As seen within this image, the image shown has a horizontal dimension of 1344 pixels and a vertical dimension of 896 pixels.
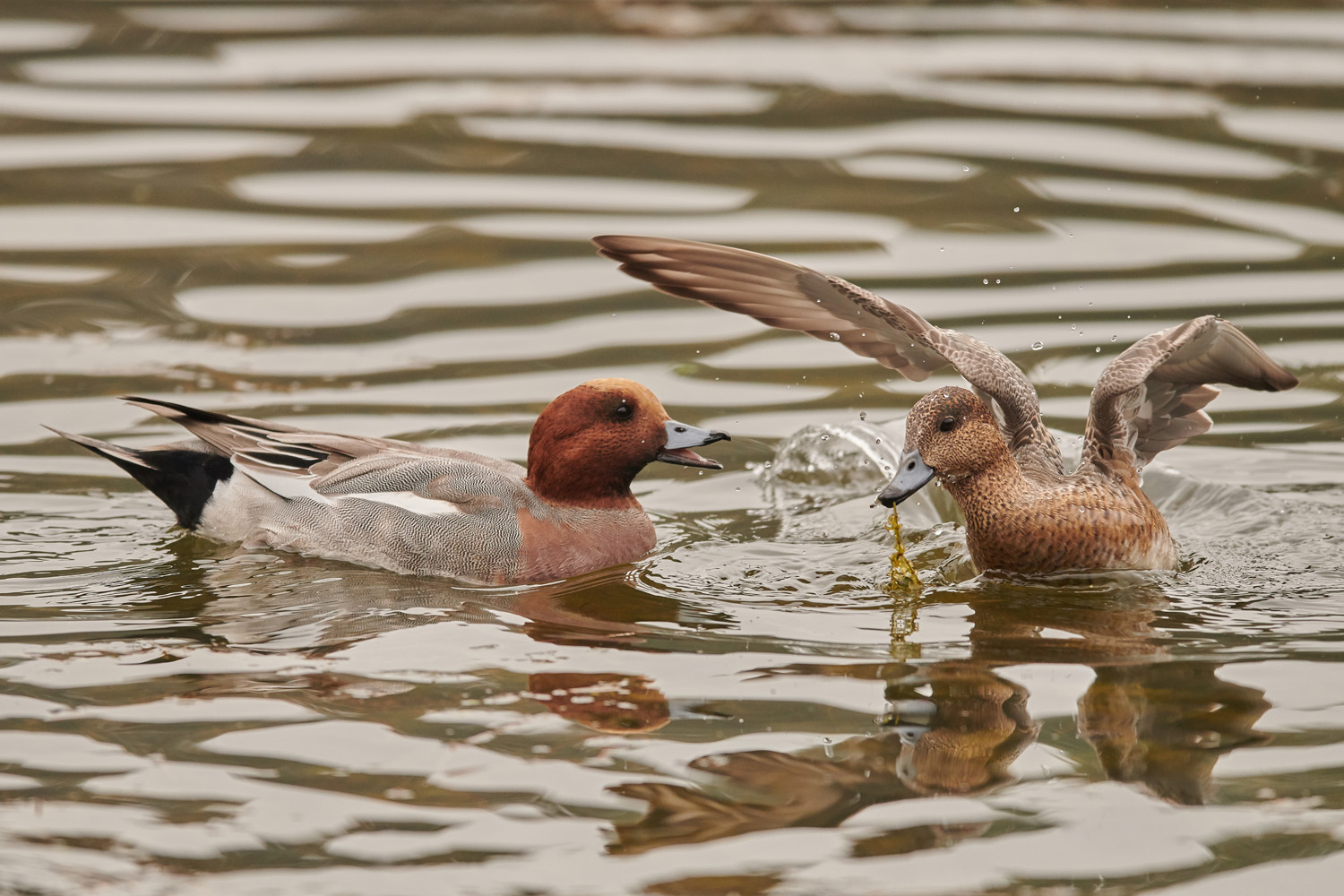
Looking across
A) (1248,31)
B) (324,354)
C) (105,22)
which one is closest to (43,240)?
(324,354)

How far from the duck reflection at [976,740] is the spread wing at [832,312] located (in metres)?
1.30

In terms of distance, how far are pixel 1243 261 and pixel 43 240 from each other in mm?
7565

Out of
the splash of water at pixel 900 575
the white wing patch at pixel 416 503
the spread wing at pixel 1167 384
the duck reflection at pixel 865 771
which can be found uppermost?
the spread wing at pixel 1167 384

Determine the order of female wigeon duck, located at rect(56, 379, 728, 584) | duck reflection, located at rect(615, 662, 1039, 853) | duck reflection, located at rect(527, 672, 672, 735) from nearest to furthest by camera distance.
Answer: duck reflection, located at rect(615, 662, 1039, 853) < duck reflection, located at rect(527, 672, 672, 735) < female wigeon duck, located at rect(56, 379, 728, 584)

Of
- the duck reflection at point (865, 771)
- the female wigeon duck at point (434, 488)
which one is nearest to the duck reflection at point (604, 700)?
the duck reflection at point (865, 771)

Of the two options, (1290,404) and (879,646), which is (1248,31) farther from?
(879,646)

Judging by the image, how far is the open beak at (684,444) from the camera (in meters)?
7.07

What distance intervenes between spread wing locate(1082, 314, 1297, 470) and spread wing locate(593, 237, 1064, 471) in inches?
11.2

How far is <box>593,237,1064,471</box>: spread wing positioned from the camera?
22.9 feet

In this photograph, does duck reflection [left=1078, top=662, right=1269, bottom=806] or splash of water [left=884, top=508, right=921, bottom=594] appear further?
splash of water [left=884, top=508, right=921, bottom=594]

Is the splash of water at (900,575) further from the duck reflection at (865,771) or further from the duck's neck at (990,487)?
the duck reflection at (865,771)

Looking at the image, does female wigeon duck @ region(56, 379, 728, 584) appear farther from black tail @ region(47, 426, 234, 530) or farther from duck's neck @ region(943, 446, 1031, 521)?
duck's neck @ region(943, 446, 1031, 521)

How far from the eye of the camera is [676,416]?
8.62 metres

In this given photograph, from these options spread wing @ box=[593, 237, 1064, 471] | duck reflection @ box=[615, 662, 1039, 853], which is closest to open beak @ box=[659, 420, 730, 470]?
spread wing @ box=[593, 237, 1064, 471]
